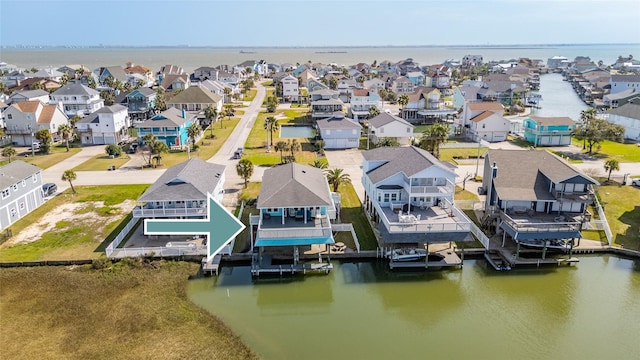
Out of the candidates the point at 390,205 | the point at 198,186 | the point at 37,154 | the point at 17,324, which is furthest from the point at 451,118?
the point at 17,324

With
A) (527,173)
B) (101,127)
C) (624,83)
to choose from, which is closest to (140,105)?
(101,127)

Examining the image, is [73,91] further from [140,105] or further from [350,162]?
[350,162]

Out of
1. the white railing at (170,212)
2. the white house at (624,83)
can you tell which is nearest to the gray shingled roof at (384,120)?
the white railing at (170,212)

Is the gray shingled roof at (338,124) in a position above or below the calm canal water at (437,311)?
above

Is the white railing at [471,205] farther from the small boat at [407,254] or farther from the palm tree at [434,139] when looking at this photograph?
the palm tree at [434,139]

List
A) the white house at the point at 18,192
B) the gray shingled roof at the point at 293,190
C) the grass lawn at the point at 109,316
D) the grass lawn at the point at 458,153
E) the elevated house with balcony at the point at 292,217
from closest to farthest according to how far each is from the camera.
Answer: the grass lawn at the point at 109,316 → the elevated house with balcony at the point at 292,217 → the gray shingled roof at the point at 293,190 → the white house at the point at 18,192 → the grass lawn at the point at 458,153

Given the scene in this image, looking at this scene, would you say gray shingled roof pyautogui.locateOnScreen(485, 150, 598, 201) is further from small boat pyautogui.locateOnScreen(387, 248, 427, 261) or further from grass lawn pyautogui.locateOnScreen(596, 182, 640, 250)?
small boat pyautogui.locateOnScreen(387, 248, 427, 261)

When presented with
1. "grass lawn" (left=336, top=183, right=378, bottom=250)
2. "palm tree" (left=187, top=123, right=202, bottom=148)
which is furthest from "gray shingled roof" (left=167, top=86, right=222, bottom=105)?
"grass lawn" (left=336, top=183, right=378, bottom=250)
